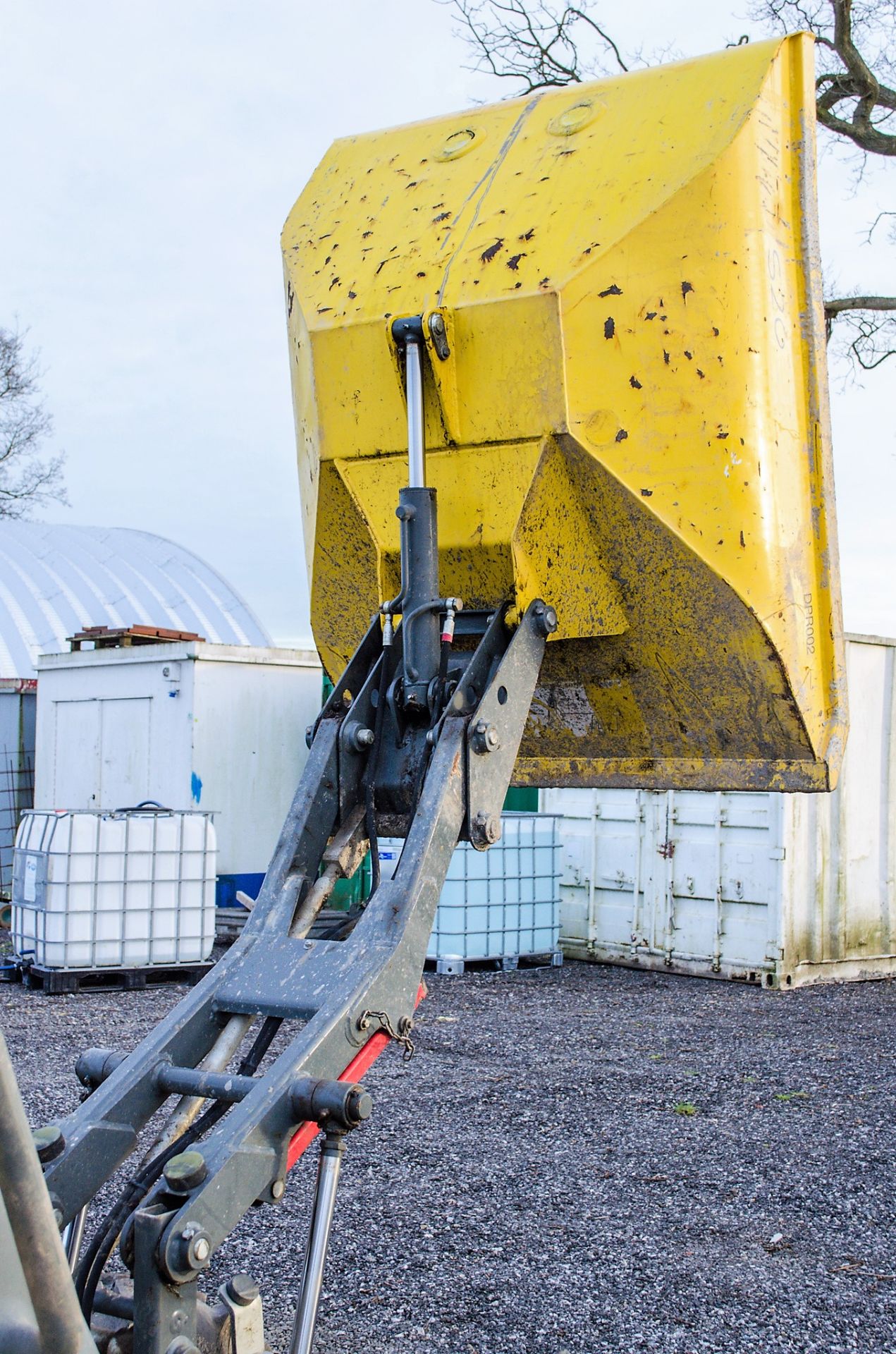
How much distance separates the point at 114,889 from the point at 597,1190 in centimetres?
549

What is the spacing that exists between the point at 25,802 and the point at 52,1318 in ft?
45.8

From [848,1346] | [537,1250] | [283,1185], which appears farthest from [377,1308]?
[283,1185]

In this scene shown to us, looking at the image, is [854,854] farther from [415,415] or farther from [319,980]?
[319,980]

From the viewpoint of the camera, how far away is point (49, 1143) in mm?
2361

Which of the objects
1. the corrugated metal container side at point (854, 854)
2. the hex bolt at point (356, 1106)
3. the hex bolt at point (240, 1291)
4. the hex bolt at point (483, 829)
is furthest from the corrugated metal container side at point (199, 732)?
the hex bolt at point (356, 1106)

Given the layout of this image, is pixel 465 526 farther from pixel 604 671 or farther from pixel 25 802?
pixel 25 802

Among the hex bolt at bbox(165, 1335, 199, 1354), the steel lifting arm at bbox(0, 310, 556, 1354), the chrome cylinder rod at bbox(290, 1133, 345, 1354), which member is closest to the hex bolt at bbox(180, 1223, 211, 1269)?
the steel lifting arm at bbox(0, 310, 556, 1354)

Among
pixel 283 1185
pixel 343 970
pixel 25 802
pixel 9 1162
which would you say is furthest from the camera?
pixel 25 802

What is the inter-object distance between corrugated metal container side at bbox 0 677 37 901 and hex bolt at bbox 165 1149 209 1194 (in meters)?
12.7

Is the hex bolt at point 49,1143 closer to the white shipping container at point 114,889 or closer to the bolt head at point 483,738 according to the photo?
the bolt head at point 483,738

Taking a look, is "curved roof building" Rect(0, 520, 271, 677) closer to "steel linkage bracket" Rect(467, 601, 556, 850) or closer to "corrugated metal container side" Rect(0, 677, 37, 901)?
"corrugated metal container side" Rect(0, 677, 37, 901)

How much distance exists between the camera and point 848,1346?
11.3 feet

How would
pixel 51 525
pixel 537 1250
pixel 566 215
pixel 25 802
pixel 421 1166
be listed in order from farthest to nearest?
pixel 51 525, pixel 25 802, pixel 421 1166, pixel 537 1250, pixel 566 215

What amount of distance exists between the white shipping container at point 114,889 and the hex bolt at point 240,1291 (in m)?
6.93
